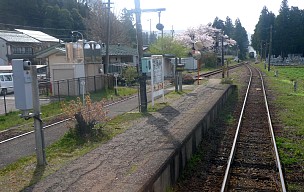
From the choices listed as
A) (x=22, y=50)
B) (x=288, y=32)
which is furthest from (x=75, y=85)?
(x=288, y=32)

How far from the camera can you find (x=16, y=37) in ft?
148

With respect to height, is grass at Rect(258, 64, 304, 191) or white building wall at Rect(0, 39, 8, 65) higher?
white building wall at Rect(0, 39, 8, 65)

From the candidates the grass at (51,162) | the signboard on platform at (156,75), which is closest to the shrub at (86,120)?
the grass at (51,162)

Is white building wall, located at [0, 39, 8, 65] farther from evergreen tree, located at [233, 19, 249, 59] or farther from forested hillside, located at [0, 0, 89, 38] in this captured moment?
evergreen tree, located at [233, 19, 249, 59]

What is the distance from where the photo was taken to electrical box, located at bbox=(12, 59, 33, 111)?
6.29 meters

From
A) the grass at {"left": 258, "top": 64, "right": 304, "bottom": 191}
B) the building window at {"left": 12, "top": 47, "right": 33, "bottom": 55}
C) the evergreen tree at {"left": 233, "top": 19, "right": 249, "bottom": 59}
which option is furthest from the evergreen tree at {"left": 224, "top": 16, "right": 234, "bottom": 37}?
the grass at {"left": 258, "top": 64, "right": 304, "bottom": 191}

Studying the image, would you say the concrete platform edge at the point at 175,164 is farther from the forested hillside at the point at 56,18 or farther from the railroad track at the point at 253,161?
the forested hillside at the point at 56,18

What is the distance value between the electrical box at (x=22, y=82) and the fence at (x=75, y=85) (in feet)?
39.7

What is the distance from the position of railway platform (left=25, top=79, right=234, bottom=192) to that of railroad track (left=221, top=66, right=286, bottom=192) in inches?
41.0

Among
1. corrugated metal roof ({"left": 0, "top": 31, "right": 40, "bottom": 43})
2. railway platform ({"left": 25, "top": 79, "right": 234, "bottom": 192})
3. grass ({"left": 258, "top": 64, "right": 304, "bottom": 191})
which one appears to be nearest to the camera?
railway platform ({"left": 25, "top": 79, "right": 234, "bottom": 192})

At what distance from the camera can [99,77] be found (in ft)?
76.1

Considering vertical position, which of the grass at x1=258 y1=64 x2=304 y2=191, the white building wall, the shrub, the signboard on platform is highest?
the white building wall

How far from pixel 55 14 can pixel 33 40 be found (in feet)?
33.3

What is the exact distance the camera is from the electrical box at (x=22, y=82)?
20.6ft
